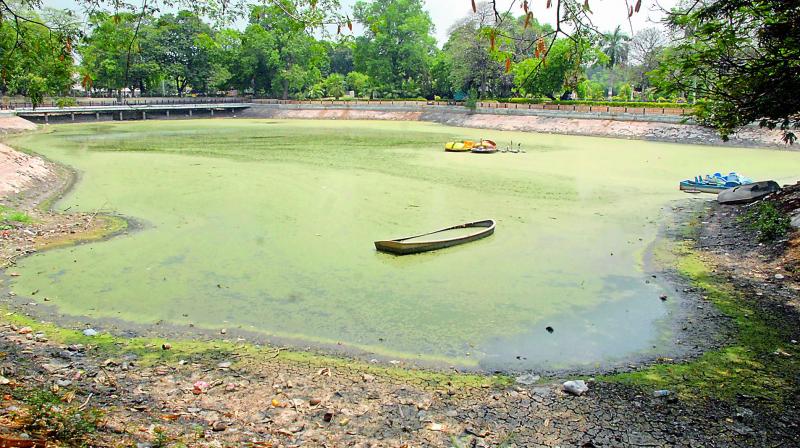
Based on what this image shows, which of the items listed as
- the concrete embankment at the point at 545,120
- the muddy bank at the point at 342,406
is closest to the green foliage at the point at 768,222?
the muddy bank at the point at 342,406

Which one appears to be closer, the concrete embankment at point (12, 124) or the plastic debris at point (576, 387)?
the plastic debris at point (576, 387)

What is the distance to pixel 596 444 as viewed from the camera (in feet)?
16.5

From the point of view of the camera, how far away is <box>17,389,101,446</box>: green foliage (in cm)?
414

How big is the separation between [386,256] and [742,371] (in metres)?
5.83

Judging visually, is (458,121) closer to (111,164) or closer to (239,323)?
(111,164)

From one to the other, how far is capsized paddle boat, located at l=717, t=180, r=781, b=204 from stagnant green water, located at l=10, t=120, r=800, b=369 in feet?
5.04

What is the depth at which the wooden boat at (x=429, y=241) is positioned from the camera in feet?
34.9

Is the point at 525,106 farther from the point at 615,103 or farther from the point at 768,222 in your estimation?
the point at 768,222

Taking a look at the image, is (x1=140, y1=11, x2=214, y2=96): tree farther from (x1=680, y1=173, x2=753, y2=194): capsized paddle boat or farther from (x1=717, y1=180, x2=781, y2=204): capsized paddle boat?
(x1=717, y1=180, x2=781, y2=204): capsized paddle boat

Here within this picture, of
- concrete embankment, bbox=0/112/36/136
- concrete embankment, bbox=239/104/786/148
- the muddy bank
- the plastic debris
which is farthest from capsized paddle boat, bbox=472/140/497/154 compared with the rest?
concrete embankment, bbox=0/112/36/136

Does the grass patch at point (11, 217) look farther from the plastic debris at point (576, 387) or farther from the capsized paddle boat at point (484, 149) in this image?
the capsized paddle boat at point (484, 149)

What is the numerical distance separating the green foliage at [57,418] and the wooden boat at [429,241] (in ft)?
20.4

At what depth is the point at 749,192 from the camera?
14188mm

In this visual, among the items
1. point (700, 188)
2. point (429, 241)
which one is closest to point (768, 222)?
point (429, 241)
